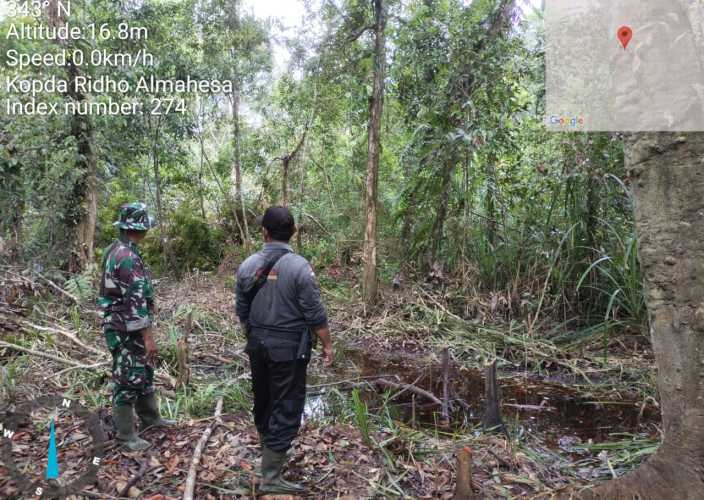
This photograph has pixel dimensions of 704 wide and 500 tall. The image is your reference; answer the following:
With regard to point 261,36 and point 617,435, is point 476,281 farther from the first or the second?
point 261,36

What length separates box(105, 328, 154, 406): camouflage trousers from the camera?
3441 mm

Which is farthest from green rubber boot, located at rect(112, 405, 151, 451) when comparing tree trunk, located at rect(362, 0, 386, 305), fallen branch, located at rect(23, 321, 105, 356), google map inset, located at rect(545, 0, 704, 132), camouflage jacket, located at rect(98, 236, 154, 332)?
tree trunk, located at rect(362, 0, 386, 305)

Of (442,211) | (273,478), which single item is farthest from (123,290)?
(442,211)

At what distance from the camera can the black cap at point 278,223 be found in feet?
10.2

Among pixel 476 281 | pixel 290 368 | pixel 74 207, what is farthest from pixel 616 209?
pixel 74 207

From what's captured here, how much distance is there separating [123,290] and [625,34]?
322cm

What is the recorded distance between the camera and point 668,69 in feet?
7.42

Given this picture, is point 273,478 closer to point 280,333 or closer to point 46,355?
point 280,333

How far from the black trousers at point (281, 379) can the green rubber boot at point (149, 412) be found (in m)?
1.10

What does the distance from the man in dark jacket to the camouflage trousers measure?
2.96 ft

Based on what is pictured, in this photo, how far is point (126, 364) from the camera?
136 inches

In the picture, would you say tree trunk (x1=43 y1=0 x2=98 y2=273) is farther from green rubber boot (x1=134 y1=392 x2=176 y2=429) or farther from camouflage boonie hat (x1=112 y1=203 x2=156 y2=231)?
green rubber boot (x1=134 y1=392 x2=176 y2=429)

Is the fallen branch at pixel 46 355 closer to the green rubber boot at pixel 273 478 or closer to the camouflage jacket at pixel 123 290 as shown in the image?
the camouflage jacket at pixel 123 290

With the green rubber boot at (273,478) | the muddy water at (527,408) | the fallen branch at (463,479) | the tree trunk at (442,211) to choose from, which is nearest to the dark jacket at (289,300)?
the green rubber boot at (273,478)
